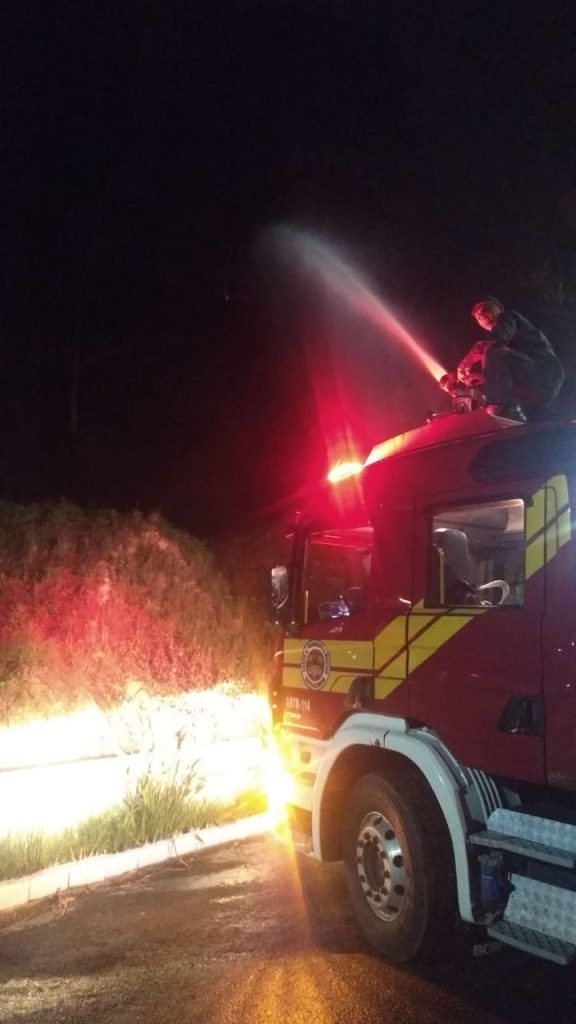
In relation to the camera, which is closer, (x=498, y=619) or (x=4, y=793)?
(x=498, y=619)

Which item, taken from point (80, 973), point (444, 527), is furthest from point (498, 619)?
point (80, 973)

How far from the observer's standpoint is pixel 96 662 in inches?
388

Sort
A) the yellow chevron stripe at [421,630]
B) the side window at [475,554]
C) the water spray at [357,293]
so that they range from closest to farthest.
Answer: the yellow chevron stripe at [421,630] → the side window at [475,554] → the water spray at [357,293]

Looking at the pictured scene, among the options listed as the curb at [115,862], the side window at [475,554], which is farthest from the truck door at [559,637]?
the curb at [115,862]

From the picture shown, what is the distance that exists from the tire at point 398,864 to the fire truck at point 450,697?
1cm

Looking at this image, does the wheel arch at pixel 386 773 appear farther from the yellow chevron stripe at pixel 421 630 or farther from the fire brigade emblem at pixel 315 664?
the fire brigade emblem at pixel 315 664

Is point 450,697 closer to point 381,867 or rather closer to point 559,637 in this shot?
point 559,637

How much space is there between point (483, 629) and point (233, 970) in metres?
2.20

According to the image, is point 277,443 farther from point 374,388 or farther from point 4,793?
point 4,793

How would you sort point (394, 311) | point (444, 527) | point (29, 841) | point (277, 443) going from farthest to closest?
point (277, 443) → point (394, 311) → point (29, 841) → point (444, 527)

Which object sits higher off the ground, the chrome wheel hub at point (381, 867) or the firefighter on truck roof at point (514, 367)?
the firefighter on truck roof at point (514, 367)

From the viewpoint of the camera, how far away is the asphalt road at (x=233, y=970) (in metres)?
3.97

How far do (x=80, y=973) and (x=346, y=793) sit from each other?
1727 mm

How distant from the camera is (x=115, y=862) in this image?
605cm
